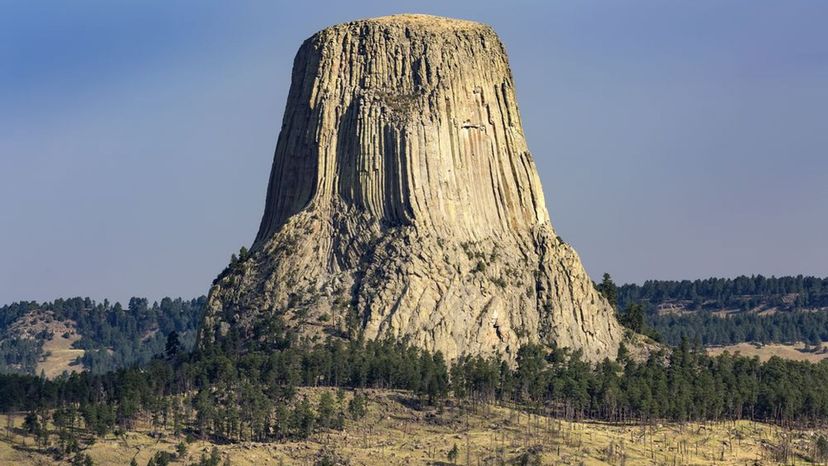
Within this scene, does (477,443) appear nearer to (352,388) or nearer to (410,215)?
(352,388)

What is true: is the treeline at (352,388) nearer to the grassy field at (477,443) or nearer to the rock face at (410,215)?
the grassy field at (477,443)

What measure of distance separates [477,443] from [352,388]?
17653 mm

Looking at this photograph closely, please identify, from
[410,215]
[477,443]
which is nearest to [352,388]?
[477,443]

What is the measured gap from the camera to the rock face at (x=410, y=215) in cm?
18012

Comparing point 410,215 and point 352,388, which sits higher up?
point 410,215

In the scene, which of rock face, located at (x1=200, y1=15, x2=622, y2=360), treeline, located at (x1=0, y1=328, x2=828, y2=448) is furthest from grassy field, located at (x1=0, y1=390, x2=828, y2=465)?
rock face, located at (x1=200, y1=15, x2=622, y2=360)

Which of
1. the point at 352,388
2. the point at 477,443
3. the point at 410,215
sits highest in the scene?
the point at 410,215

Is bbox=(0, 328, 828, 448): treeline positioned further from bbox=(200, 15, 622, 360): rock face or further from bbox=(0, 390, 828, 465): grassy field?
bbox=(200, 15, 622, 360): rock face

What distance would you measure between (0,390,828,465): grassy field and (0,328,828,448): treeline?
1984 millimetres

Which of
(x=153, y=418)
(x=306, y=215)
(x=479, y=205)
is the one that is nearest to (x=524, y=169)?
(x=479, y=205)

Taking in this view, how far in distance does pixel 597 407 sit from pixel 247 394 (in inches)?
1274

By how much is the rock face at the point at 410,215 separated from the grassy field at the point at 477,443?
49.6ft

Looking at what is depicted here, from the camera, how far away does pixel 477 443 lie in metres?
156

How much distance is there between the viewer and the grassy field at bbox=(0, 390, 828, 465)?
150m
